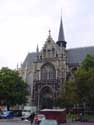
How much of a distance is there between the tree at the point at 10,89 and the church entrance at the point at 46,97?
9.77 meters

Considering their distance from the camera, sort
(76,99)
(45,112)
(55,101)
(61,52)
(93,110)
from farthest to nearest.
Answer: (61,52), (55,101), (93,110), (76,99), (45,112)

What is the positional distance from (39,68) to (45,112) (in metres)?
43.6

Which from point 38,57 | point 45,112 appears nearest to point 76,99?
point 45,112

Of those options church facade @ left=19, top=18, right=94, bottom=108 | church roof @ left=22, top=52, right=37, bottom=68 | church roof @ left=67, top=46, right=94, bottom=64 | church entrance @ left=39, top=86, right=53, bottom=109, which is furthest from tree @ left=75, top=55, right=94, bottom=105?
church roof @ left=22, top=52, right=37, bottom=68

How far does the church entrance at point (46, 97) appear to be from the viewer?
306 feet

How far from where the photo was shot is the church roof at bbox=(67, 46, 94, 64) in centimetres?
9672

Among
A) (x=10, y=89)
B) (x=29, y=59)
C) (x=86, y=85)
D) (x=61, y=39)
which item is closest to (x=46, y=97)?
(x=10, y=89)

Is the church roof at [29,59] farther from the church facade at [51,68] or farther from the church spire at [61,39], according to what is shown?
the church spire at [61,39]

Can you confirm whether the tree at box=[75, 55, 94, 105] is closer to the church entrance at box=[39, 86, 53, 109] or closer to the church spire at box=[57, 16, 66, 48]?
the church entrance at box=[39, 86, 53, 109]

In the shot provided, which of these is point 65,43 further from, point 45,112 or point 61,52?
point 45,112

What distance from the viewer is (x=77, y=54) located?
323ft

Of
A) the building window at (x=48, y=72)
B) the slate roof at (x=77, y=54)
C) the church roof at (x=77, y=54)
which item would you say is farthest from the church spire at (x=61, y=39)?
the building window at (x=48, y=72)

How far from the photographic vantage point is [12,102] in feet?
274

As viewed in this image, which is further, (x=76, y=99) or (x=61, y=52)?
(x=61, y=52)
